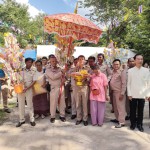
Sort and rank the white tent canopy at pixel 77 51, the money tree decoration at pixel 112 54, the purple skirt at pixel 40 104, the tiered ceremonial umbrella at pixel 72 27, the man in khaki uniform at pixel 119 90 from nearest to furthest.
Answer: the tiered ceremonial umbrella at pixel 72 27, the man in khaki uniform at pixel 119 90, the purple skirt at pixel 40 104, the money tree decoration at pixel 112 54, the white tent canopy at pixel 77 51

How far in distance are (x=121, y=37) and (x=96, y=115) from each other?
18759 mm

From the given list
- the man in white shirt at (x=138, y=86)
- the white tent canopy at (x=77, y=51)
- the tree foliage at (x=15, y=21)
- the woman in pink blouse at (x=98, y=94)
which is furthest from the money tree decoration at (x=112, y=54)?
the tree foliage at (x=15, y=21)

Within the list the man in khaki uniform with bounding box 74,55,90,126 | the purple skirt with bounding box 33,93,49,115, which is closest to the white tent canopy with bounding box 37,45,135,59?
the purple skirt with bounding box 33,93,49,115

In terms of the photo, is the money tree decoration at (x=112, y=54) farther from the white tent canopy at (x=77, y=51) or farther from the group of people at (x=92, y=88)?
the white tent canopy at (x=77, y=51)

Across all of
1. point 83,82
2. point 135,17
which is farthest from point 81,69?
point 135,17

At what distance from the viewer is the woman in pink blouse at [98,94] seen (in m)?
5.66

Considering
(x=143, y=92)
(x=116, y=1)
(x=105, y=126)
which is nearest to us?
(x=143, y=92)

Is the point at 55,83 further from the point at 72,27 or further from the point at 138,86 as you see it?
the point at 138,86

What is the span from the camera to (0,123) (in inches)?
231

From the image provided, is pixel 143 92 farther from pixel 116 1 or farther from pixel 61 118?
pixel 116 1

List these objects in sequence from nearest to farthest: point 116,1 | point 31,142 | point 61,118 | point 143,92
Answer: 1. point 31,142
2. point 143,92
3. point 61,118
4. point 116,1

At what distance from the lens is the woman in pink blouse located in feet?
18.6

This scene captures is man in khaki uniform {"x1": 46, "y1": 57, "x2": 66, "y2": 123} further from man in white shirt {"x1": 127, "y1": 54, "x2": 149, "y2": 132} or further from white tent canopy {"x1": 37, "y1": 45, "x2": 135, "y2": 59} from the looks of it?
white tent canopy {"x1": 37, "y1": 45, "x2": 135, "y2": 59}

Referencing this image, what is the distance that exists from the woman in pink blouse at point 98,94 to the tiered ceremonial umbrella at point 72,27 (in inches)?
31.7
